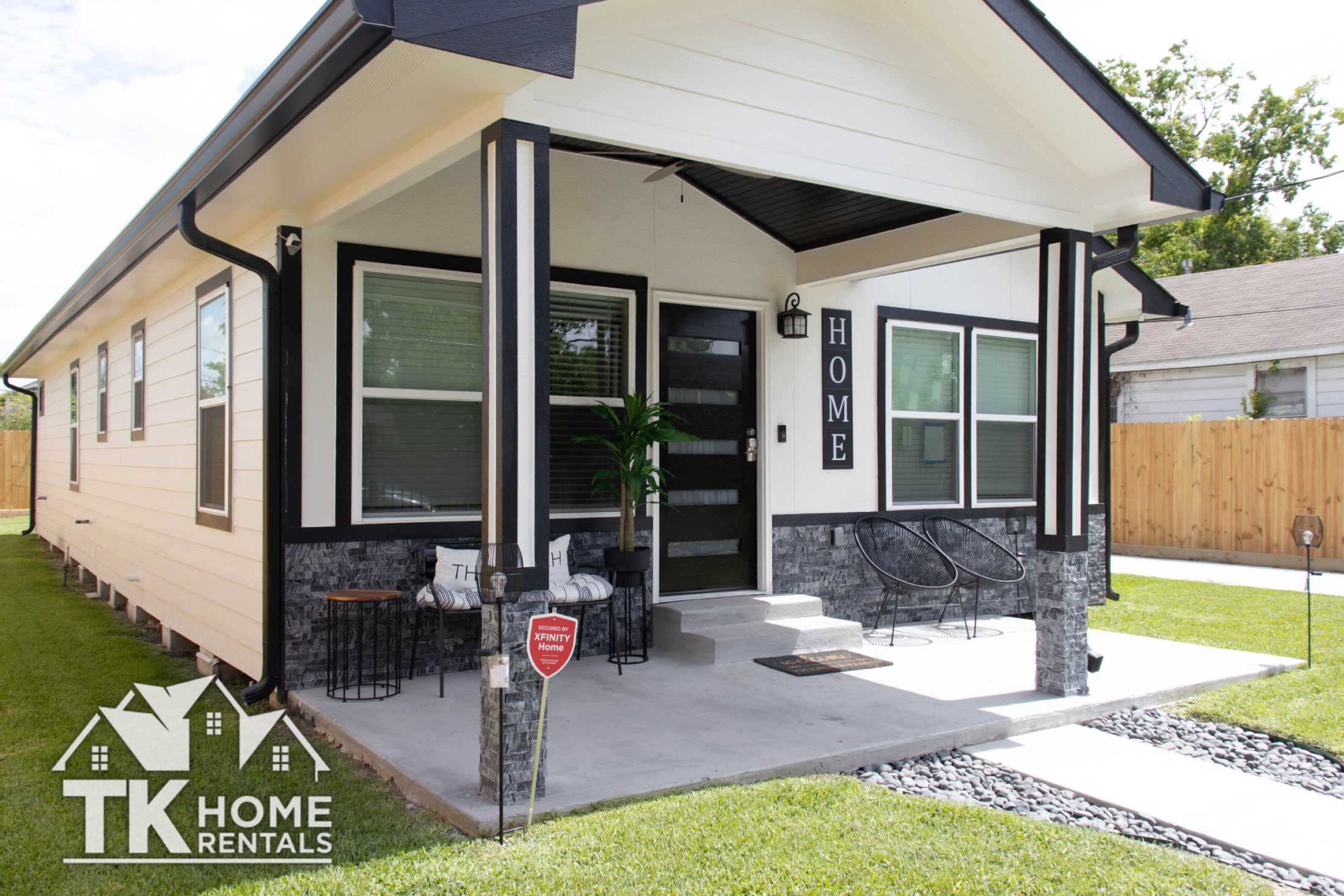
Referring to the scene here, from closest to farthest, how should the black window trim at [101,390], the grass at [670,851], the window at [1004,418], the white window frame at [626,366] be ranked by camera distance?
the grass at [670,851] → the white window frame at [626,366] → the window at [1004,418] → the black window trim at [101,390]

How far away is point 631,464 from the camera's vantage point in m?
5.89

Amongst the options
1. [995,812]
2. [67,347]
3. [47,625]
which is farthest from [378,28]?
[67,347]

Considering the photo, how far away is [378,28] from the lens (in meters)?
2.89

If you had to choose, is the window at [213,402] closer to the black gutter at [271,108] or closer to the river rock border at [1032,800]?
the black gutter at [271,108]

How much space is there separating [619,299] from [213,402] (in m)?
2.56

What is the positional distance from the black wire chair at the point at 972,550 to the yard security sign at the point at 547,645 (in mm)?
4773

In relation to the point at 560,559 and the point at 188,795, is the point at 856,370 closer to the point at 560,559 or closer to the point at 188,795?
the point at 560,559

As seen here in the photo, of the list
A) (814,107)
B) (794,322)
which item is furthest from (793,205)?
(814,107)

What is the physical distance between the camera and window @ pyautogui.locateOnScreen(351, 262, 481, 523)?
5.41 meters

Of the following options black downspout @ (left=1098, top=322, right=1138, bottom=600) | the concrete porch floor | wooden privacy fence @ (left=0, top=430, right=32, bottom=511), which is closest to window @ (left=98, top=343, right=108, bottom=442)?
the concrete porch floor

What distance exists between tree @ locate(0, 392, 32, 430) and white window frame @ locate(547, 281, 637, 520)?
37.9 m

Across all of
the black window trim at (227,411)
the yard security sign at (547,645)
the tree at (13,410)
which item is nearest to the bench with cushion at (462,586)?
the black window trim at (227,411)

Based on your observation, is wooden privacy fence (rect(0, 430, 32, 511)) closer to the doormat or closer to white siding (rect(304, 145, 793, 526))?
white siding (rect(304, 145, 793, 526))

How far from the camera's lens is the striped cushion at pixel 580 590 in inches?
214
